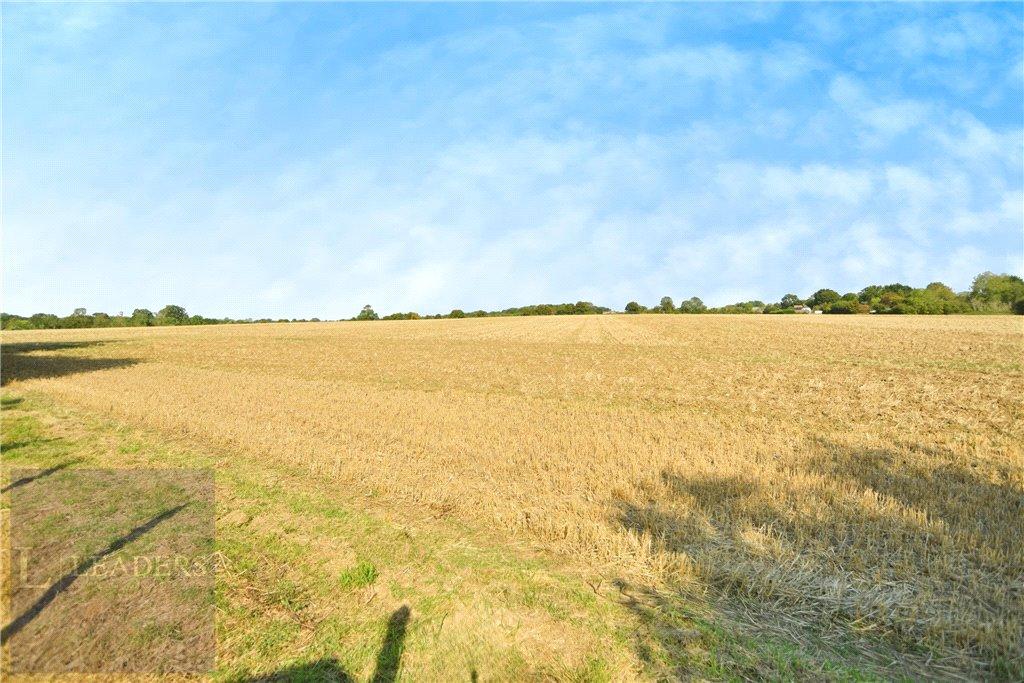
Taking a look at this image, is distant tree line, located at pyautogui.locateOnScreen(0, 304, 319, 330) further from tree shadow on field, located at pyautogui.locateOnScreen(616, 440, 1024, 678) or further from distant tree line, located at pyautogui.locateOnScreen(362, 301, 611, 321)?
tree shadow on field, located at pyautogui.locateOnScreen(616, 440, 1024, 678)

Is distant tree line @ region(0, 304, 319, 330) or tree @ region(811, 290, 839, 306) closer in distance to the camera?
distant tree line @ region(0, 304, 319, 330)

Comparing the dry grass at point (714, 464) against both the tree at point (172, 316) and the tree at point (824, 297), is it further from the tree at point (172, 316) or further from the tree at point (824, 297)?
the tree at point (824, 297)

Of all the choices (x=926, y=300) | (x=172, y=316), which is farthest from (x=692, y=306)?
(x=172, y=316)

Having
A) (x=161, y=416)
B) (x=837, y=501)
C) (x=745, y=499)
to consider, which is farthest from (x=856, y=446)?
(x=161, y=416)

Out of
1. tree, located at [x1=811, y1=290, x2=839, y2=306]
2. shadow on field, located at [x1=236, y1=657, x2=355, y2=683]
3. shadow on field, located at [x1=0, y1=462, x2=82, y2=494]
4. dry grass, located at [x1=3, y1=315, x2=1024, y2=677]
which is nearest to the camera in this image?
shadow on field, located at [x1=236, y1=657, x2=355, y2=683]

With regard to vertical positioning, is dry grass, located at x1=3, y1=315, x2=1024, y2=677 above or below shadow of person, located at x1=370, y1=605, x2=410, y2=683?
above

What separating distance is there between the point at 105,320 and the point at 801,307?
18357cm

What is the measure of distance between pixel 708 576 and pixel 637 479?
269 centimetres

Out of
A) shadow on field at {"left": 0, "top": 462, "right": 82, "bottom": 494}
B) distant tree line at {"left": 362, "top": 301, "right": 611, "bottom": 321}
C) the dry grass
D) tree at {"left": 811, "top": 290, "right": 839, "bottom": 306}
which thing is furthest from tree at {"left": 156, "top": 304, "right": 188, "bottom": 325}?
tree at {"left": 811, "top": 290, "right": 839, "bottom": 306}

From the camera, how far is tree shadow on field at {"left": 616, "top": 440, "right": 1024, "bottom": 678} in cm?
431

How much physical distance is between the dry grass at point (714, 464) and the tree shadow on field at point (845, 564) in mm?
27

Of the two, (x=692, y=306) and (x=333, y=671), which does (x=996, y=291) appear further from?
(x=333, y=671)

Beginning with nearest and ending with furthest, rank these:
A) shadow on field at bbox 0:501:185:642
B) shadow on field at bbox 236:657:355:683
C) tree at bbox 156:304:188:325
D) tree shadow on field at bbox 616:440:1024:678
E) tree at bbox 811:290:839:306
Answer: shadow on field at bbox 236:657:355:683
tree shadow on field at bbox 616:440:1024:678
shadow on field at bbox 0:501:185:642
tree at bbox 156:304:188:325
tree at bbox 811:290:839:306

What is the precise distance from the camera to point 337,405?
14133 millimetres
